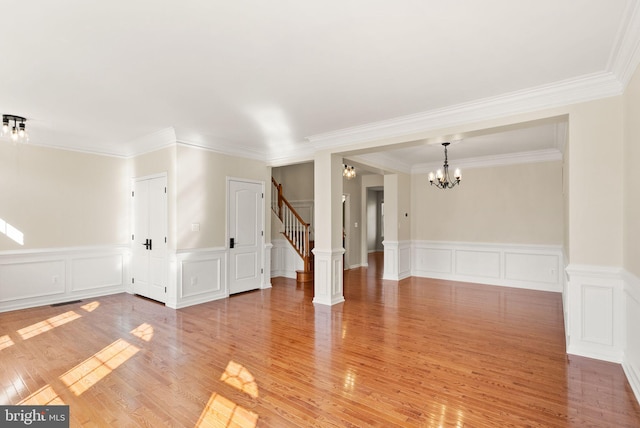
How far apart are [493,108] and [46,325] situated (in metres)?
6.29

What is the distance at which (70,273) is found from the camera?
5645mm

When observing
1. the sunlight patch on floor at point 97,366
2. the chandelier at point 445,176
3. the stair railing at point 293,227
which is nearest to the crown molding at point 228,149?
the stair railing at point 293,227

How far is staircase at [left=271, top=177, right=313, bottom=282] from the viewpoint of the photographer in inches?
297

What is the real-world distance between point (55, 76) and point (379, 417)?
13.8 ft

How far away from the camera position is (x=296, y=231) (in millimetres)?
7918

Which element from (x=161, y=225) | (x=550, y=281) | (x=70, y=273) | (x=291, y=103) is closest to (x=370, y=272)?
(x=550, y=281)

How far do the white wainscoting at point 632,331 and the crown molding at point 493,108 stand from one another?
182cm

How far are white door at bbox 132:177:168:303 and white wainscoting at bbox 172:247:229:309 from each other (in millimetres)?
376

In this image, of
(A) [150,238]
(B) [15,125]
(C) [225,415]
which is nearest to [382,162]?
(A) [150,238]

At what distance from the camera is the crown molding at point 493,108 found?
3.29 metres

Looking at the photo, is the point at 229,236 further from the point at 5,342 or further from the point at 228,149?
the point at 5,342

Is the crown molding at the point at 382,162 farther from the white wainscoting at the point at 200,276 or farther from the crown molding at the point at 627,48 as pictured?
the crown molding at the point at 627,48

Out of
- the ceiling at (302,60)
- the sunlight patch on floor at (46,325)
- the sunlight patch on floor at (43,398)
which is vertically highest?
the ceiling at (302,60)

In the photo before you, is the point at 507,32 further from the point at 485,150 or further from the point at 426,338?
the point at 485,150
